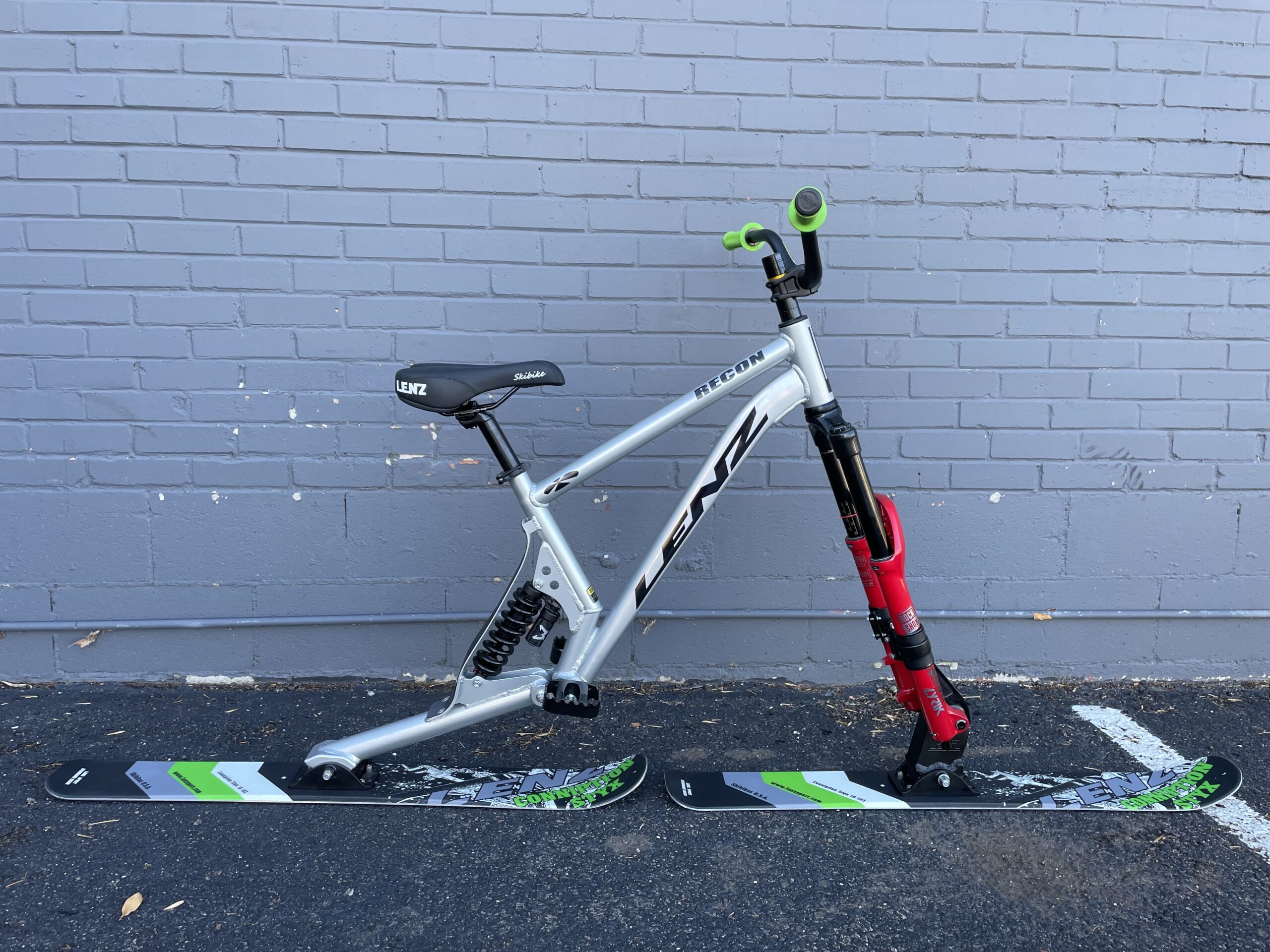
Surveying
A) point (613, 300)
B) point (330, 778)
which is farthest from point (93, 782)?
point (613, 300)

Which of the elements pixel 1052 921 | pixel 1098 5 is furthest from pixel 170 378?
pixel 1098 5

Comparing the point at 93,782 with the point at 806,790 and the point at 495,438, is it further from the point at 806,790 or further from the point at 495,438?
the point at 806,790

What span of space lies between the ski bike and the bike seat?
0.02 m

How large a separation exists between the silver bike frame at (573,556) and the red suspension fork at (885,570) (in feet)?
0.56

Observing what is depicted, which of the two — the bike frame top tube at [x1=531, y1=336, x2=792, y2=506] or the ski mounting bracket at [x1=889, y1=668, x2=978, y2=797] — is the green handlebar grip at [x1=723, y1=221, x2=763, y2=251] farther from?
the ski mounting bracket at [x1=889, y1=668, x2=978, y2=797]

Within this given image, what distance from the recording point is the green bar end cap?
226 centimetres

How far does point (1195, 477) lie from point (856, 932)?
8.04 ft

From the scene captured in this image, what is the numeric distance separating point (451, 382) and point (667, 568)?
86cm

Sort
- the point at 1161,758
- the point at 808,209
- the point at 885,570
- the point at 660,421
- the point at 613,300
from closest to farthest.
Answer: the point at 808,209 < the point at 885,570 < the point at 660,421 < the point at 1161,758 < the point at 613,300

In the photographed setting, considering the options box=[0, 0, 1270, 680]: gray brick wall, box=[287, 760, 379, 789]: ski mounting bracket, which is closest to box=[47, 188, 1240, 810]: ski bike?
box=[287, 760, 379, 789]: ski mounting bracket

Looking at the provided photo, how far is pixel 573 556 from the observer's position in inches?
102

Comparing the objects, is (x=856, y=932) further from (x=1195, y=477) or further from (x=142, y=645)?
(x=142, y=645)

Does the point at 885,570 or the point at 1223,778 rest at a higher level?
the point at 885,570

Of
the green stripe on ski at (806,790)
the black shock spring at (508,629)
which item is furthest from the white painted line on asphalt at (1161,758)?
the black shock spring at (508,629)
